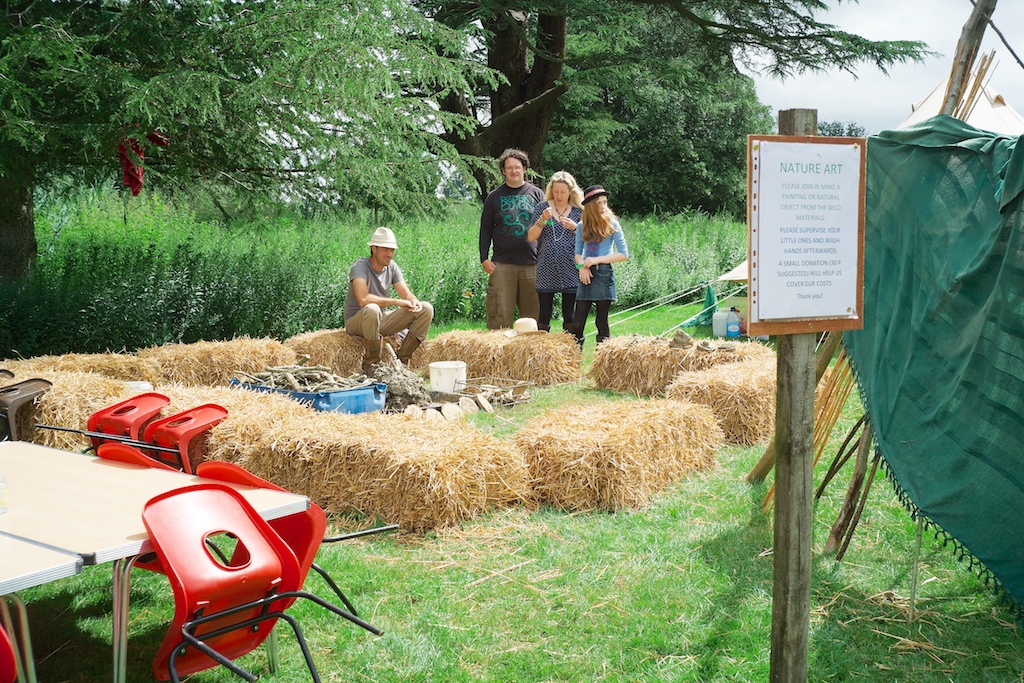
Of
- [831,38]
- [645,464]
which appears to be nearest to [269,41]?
[645,464]

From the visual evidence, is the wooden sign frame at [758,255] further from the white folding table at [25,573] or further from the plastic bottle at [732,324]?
the plastic bottle at [732,324]

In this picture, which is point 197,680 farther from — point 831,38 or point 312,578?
point 831,38

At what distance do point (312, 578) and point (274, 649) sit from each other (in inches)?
32.2

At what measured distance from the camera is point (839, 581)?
360 cm

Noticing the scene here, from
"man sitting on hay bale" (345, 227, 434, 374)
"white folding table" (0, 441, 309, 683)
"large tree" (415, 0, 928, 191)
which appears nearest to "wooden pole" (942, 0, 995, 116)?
"white folding table" (0, 441, 309, 683)

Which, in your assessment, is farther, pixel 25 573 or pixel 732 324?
pixel 732 324

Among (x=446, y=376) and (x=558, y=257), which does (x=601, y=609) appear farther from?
(x=558, y=257)

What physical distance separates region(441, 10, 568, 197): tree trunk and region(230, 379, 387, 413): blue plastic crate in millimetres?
10378

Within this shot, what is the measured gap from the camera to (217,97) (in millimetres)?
6941

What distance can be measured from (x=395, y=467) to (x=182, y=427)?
98 cm

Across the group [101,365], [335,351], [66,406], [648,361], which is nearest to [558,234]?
[648,361]

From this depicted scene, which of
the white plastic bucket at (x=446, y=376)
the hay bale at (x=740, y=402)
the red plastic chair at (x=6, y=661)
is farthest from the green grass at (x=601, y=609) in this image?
the white plastic bucket at (x=446, y=376)

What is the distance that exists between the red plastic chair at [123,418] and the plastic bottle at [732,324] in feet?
27.0

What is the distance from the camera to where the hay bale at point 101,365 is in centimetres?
621
